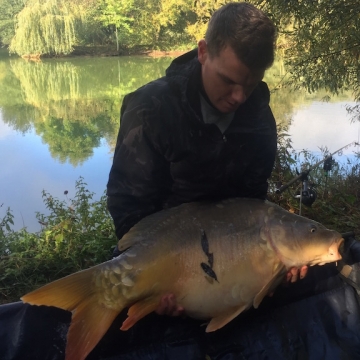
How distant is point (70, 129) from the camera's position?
7008 millimetres

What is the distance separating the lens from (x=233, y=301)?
1189 millimetres

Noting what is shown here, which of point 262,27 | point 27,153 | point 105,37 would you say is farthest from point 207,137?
point 105,37

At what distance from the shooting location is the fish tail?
3.53ft

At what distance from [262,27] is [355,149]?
419 cm

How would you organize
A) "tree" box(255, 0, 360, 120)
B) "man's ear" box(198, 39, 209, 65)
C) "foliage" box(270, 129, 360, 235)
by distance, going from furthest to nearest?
1. "tree" box(255, 0, 360, 120)
2. "foliage" box(270, 129, 360, 235)
3. "man's ear" box(198, 39, 209, 65)

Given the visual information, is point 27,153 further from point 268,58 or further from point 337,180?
point 268,58

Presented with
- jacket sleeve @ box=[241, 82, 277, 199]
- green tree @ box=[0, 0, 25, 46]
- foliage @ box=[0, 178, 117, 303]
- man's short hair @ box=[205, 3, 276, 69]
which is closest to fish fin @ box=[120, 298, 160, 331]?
jacket sleeve @ box=[241, 82, 277, 199]

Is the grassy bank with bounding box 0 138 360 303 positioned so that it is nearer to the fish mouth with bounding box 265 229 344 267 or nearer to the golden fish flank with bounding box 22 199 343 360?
the golden fish flank with bounding box 22 199 343 360

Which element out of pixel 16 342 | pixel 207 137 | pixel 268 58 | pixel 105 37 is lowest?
pixel 105 37

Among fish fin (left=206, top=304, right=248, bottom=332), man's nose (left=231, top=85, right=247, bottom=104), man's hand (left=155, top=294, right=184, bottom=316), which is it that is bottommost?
fish fin (left=206, top=304, right=248, bottom=332)

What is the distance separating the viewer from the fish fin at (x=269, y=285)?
3.80 feet

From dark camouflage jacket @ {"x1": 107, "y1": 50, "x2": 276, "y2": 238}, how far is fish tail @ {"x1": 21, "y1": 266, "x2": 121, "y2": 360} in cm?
28

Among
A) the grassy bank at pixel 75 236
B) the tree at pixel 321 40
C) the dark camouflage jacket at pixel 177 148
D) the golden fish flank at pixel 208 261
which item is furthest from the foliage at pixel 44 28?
the golden fish flank at pixel 208 261

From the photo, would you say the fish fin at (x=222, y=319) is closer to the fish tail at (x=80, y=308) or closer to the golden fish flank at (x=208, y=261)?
the golden fish flank at (x=208, y=261)
